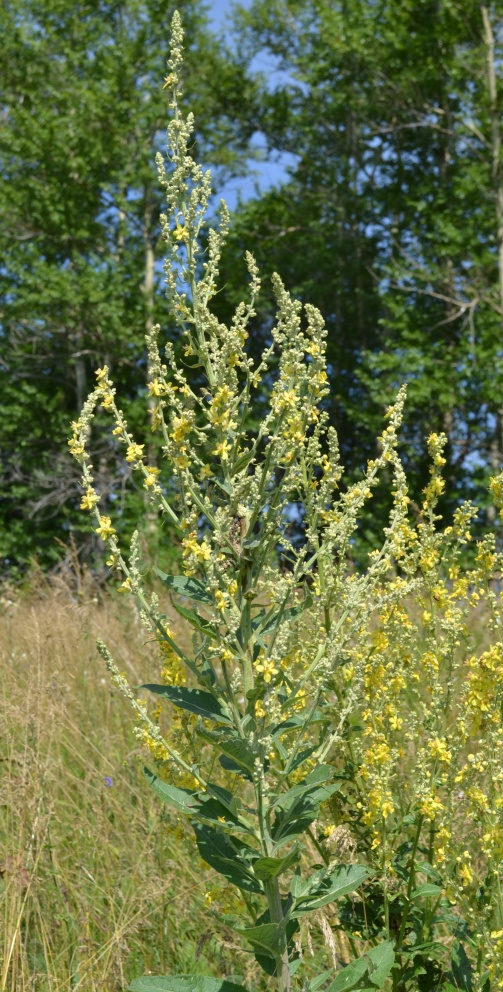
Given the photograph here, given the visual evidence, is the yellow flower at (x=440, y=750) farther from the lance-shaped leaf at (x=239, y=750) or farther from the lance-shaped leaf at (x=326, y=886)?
the lance-shaped leaf at (x=239, y=750)

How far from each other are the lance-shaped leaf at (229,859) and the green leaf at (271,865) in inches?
2.5

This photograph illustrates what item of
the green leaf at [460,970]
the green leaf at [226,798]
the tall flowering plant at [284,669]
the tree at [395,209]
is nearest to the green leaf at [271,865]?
the tall flowering plant at [284,669]

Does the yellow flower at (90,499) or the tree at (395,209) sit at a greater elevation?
the tree at (395,209)

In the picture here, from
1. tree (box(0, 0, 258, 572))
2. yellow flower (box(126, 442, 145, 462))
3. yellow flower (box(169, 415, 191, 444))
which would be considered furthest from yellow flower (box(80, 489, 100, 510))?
tree (box(0, 0, 258, 572))

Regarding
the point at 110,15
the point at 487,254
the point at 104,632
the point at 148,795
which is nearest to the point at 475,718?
the point at 148,795

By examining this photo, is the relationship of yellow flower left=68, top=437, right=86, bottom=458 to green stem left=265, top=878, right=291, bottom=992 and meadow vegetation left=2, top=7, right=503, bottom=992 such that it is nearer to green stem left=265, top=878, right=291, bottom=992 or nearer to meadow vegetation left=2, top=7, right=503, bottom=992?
meadow vegetation left=2, top=7, right=503, bottom=992

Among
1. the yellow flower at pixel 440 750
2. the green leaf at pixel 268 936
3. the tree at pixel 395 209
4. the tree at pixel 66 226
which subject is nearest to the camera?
the green leaf at pixel 268 936

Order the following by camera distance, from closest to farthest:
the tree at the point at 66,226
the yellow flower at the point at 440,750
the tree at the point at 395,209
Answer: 1. the yellow flower at the point at 440,750
2. the tree at the point at 395,209
3. the tree at the point at 66,226

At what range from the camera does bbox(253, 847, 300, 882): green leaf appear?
1.93 meters

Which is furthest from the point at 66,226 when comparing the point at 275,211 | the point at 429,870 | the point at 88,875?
the point at 429,870

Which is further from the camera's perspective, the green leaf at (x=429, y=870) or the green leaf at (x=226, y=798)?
the green leaf at (x=429, y=870)

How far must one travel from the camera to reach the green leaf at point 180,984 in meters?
1.99

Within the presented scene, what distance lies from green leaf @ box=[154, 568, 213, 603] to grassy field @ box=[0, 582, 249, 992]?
62cm

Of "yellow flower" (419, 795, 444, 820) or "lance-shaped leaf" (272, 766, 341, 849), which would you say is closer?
"lance-shaped leaf" (272, 766, 341, 849)
